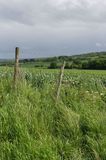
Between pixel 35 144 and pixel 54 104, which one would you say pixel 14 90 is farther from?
pixel 35 144

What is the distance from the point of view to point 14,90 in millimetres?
9891

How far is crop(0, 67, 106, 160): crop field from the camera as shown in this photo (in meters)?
6.96

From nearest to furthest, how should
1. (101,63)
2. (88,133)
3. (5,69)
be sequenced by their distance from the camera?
(88,133)
(5,69)
(101,63)

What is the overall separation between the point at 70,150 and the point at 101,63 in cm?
5283

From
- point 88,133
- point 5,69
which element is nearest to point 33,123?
point 88,133

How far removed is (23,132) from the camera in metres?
7.52

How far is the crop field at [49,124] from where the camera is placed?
22.8 ft

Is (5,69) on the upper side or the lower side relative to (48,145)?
upper

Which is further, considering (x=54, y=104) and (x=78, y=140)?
(x=54, y=104)

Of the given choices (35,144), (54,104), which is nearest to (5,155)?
(35,144)

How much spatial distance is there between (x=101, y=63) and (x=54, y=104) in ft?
167

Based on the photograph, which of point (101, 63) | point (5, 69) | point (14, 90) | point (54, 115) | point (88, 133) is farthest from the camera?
point (101, 63)

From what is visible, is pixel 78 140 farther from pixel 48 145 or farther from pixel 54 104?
pixel 54 104

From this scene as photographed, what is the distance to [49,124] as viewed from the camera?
828 centimetres
